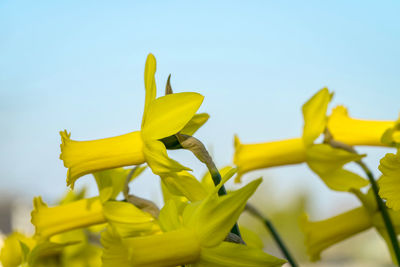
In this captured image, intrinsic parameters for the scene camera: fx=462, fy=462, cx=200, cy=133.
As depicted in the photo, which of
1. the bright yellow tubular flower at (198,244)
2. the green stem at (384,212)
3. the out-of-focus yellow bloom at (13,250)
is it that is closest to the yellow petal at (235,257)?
the bright yellow tubular flower at (198,244)

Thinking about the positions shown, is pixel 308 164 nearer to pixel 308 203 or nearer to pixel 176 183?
pixel 176 183

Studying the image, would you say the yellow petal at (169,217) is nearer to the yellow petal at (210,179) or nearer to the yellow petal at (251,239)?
the yellow petal at (210,179)

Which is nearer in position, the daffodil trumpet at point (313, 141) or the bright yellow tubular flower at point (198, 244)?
the bright yellow tubular flower at point (198, 244)

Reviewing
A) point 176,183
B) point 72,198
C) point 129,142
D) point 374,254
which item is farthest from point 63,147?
point 374,254

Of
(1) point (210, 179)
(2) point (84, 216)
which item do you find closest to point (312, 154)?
(1) point (210, 179)

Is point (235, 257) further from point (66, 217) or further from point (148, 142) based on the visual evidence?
point (66, 217)

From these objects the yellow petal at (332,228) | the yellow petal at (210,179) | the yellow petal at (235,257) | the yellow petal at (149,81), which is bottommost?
Answer: the yellow petal at (332,228)

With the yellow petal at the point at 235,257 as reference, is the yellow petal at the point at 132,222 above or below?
above
